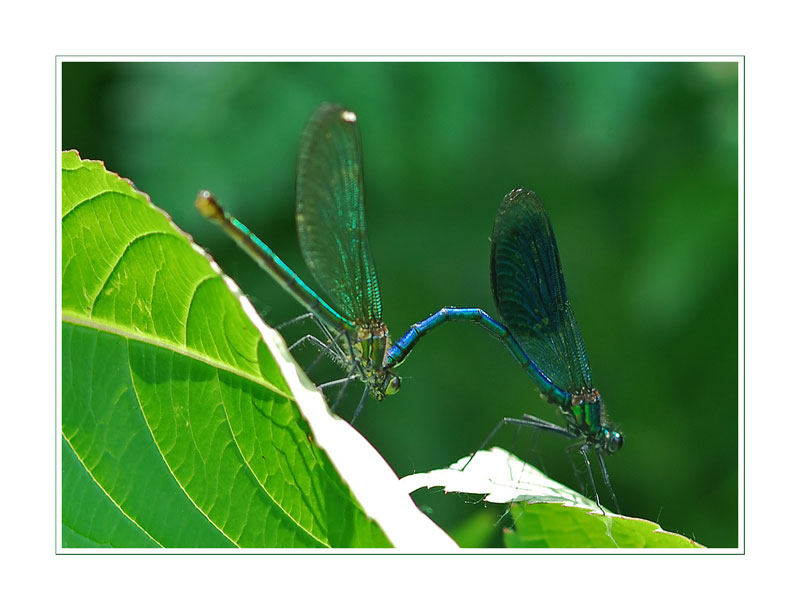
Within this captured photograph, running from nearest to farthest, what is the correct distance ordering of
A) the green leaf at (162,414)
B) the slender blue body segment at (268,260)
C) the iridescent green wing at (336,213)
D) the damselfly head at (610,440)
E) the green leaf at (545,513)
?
1. the green leaf at (162,414)
2. the green leaf at (545,513)
3. the slender blue body segment at (268,260)
4. the iridescent green wing at (336,213)
5. the damselfly head at (610,440)

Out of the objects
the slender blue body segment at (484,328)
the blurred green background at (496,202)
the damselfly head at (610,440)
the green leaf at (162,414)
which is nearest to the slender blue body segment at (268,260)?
the slender blue body segment at (484,328)

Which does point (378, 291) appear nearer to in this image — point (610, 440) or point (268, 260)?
point (268, 260)

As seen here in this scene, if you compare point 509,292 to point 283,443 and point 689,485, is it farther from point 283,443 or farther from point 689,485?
point 689,485

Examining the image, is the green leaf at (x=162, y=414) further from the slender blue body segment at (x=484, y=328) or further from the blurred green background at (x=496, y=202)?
the blurred green background at (x=496, y=202)

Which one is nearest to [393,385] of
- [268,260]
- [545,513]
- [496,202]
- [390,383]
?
[390,383]

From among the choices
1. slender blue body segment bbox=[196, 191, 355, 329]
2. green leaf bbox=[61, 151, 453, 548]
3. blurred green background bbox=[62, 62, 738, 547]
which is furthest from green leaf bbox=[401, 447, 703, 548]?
blurred green background bbox=[62, 62, 738, 547]

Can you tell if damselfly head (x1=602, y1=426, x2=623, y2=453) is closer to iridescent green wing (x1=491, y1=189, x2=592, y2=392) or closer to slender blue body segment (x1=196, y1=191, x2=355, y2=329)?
iridescent green wing (x1=491, y1=189, x2=592, y2=392)
